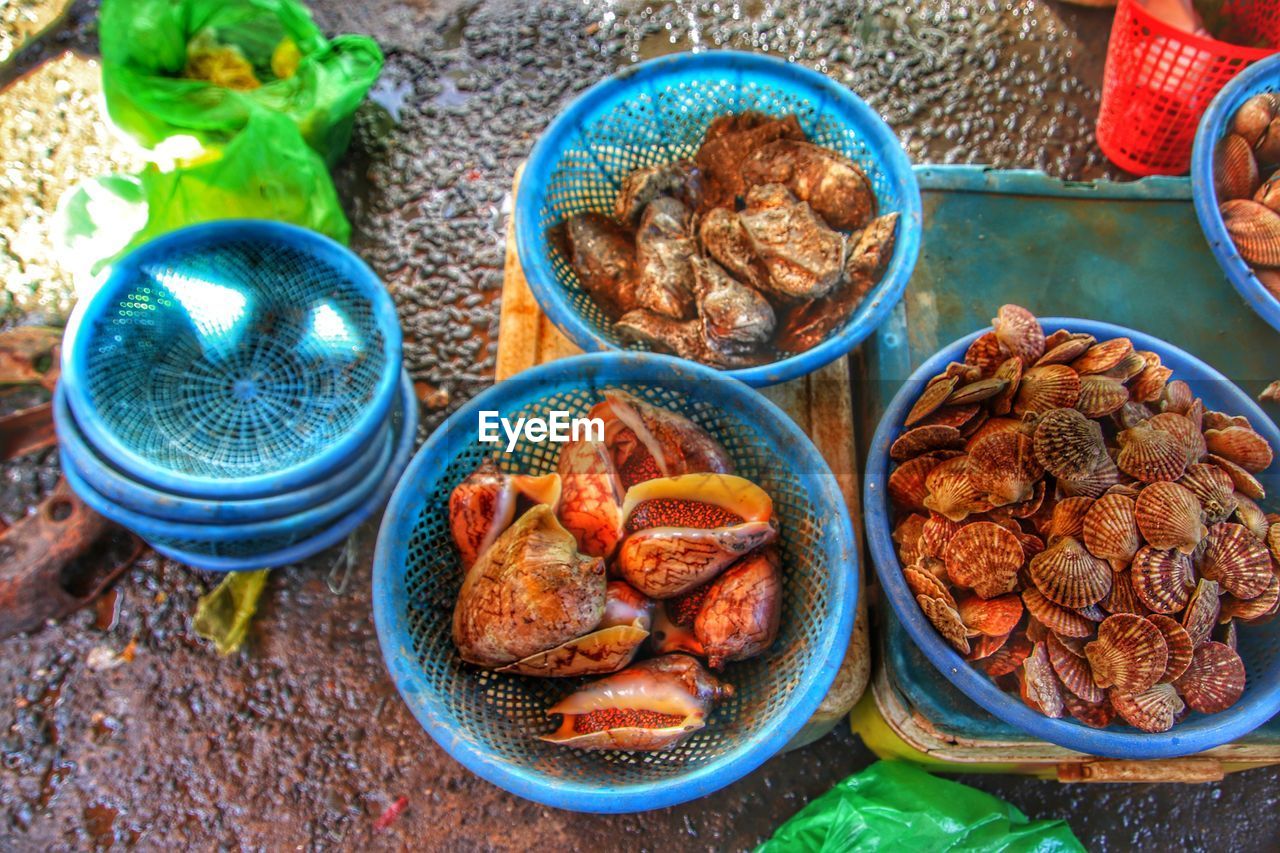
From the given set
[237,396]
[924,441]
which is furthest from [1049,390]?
[237,396]

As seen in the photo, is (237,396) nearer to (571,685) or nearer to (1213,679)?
(571,685)

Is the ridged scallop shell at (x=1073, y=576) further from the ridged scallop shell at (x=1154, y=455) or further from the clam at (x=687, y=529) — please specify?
the clam at (x=687, y=529)

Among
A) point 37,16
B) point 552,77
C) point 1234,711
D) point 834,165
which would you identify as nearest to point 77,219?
point 37,16

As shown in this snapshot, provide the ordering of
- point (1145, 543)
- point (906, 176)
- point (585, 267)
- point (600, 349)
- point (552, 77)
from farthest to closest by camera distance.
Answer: point (552, 77) < point (585, 267) < point (906, 176) < point (600, 349) < point (1145, 543)

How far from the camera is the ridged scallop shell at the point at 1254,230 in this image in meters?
1.90

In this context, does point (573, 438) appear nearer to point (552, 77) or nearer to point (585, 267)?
point (585, 267)

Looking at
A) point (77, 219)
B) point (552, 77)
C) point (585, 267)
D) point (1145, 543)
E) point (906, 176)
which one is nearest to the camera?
point (1145, 543)

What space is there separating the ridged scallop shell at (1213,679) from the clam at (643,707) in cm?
83

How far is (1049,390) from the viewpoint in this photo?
1528 millimetres

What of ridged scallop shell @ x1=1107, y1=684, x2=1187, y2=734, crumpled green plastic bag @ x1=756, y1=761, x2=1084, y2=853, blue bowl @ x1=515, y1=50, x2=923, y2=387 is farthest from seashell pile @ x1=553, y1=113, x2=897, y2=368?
crumpled green plastic bag @ x1=756, y1=761, x2=1084, y2=853

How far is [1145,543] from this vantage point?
4.74 ft

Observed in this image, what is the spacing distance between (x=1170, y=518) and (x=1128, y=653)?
247mm

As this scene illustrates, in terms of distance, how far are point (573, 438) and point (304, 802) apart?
127 cm

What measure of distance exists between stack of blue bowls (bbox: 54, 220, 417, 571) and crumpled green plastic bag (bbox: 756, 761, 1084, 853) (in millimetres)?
1422
